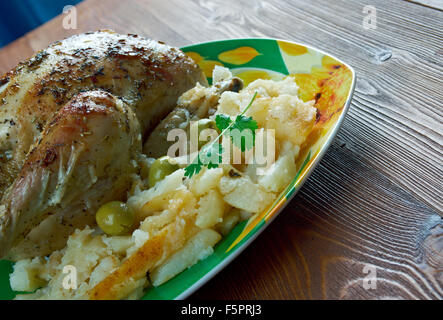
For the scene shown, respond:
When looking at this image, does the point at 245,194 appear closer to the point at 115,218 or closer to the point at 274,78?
the point at 115,218

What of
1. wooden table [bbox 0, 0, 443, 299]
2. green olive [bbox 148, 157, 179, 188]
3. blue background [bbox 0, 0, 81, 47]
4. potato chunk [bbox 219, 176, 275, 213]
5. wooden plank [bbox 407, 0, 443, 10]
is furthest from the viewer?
blue background [bbox 0, 0, 81, 47]

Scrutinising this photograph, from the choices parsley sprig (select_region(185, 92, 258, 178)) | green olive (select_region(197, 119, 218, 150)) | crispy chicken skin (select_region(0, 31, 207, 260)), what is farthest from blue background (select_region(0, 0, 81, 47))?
parsley sprig (select_region(185, 92, 258, 178))

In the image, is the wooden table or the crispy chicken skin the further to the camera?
the crispy chicken skin

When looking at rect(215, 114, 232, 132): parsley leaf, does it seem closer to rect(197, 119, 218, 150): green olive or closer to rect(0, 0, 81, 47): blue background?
rect(197, 119, 218, 150): green olive

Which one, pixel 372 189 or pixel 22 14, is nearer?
pixel 372 189

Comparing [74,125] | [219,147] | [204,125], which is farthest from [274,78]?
[74,125]

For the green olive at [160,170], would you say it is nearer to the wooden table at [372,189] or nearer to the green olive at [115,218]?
the green olive at [115,218]
